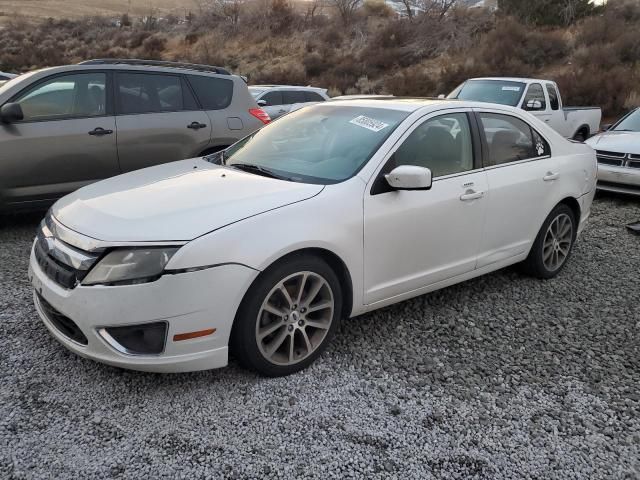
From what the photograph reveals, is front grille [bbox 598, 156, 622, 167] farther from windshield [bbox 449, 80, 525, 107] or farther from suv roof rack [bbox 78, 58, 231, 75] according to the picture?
suv roof rack [bbox 78, 58, 231, 75]

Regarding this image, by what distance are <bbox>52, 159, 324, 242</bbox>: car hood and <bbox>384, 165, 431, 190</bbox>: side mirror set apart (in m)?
0.49

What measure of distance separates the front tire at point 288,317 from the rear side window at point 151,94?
3.75 meters

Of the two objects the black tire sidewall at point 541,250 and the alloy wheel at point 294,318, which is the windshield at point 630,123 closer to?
the black tire sidewall at point 541,250

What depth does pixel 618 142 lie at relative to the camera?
825cm

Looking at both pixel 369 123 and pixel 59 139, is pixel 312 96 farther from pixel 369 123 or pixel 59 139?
pixel 369 123

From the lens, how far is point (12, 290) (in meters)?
4.34

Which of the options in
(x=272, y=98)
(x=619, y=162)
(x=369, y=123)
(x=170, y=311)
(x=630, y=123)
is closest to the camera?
(x=170, y=311)

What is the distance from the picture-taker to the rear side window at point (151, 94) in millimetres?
6039

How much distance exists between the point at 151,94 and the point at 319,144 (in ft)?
10.1

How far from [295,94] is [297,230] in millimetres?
10516

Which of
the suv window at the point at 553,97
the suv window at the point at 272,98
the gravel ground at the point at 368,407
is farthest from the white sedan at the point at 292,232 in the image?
the suv window at the point at 272,98

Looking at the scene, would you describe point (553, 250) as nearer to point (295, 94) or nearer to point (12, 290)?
point (12, 290)

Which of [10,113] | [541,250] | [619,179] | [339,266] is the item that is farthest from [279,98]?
[339,266]

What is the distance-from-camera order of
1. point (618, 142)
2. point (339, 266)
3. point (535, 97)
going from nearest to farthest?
1. point (339, 266)
2. point (618, 142)
3. point (535, 97)
